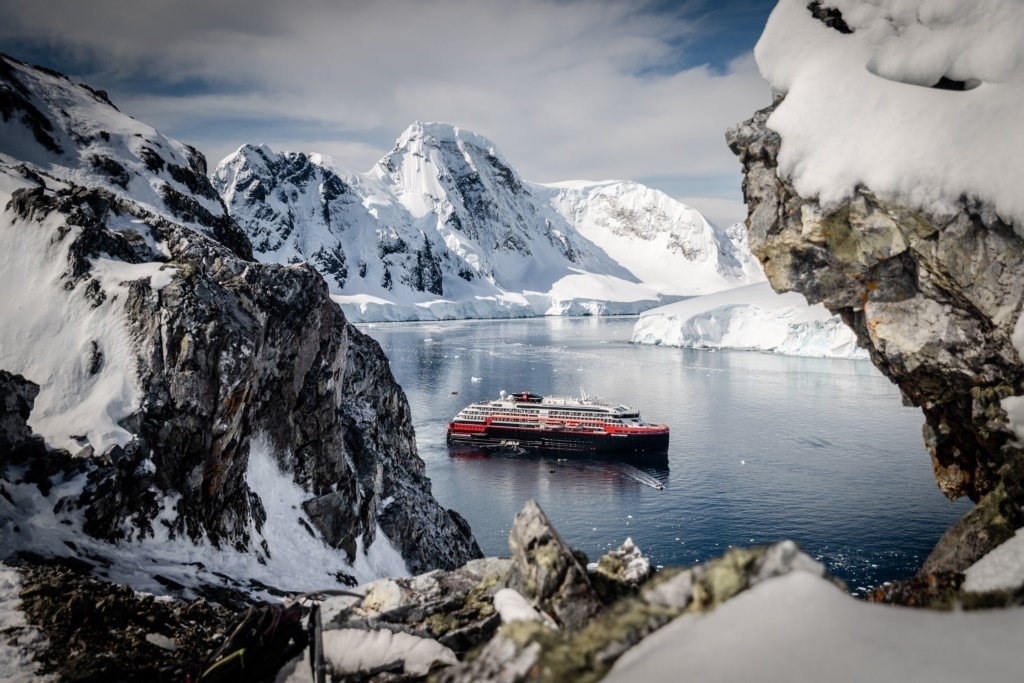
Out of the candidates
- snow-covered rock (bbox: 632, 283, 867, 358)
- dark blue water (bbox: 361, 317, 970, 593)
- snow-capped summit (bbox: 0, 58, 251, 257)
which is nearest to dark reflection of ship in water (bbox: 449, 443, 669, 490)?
dark blue water (bbox: 361, 317, 970, 593)

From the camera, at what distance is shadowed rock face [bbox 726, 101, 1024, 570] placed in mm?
10188

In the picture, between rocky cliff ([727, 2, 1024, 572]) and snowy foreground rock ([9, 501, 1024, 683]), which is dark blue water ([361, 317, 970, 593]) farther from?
snowy foreground rock ([9, 501, 1024, 683])

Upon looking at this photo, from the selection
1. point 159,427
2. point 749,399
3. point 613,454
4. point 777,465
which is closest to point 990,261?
point 159,427

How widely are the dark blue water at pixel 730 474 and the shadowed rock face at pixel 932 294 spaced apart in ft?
66.1

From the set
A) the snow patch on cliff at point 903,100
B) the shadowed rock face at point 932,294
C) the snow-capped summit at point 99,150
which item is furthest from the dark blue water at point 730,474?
the snow-capped summit at point 99,150

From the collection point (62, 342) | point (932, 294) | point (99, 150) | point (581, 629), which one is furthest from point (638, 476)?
point (99, 150)

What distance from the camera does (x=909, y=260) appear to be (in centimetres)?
1172

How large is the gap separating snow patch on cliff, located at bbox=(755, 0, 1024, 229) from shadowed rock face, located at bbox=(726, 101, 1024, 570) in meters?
0.38

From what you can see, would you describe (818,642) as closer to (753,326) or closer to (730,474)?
(730,474)

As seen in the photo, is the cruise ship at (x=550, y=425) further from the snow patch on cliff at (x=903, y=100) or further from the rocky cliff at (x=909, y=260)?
the snow patch on cliff at (x=903, y=100)

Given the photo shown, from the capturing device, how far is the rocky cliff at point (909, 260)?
33.4ft

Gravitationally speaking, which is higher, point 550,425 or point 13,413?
point 13,413

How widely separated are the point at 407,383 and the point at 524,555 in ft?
262

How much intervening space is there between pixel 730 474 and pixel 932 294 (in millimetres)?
37224
